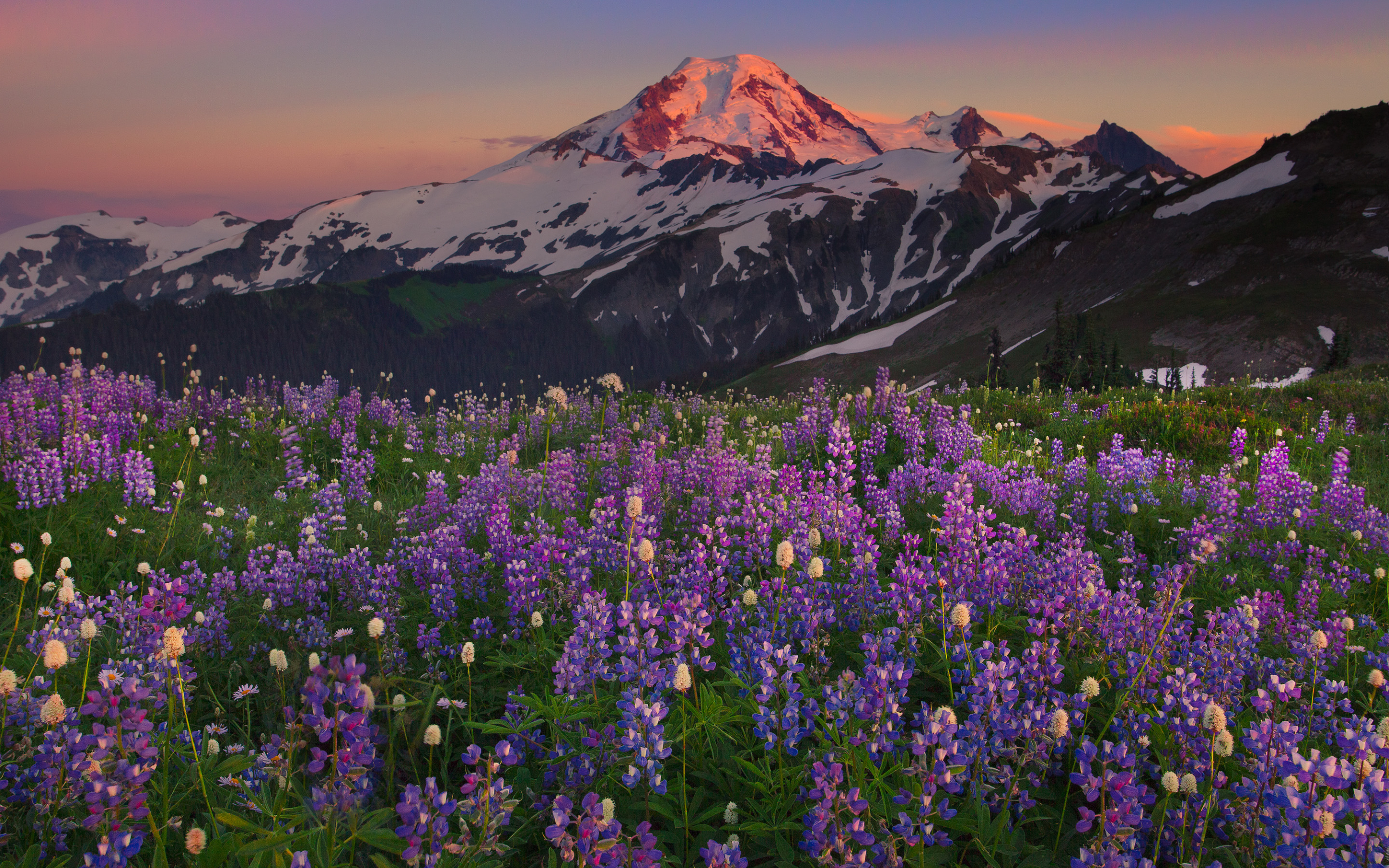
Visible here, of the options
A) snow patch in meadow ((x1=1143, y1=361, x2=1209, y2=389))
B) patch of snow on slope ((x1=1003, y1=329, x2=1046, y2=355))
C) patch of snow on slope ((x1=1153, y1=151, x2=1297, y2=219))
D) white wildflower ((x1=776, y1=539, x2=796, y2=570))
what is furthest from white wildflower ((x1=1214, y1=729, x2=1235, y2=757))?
patch of snow on slope ((x1=1153, y1=151, x2=1297, y2=219))

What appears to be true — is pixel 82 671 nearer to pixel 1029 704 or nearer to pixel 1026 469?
pixel 1029 704

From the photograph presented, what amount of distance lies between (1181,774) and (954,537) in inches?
79.0

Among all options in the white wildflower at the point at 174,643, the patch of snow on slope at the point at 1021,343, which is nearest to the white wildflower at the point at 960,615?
the white wildflower at the point at 174,643

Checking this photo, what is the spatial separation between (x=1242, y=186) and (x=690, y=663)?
203181 millimetres

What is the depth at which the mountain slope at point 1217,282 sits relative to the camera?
97250 mm

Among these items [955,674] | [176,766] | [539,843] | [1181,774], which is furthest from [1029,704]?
[176,766]

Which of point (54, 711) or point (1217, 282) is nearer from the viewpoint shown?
point (54, 711)

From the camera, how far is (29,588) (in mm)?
5703

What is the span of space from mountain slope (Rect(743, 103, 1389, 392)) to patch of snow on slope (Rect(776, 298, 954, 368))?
0.92m

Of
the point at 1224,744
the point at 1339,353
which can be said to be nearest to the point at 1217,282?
the point at 1339,353

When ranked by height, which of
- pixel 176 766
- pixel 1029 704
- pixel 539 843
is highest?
pixel 1029 704

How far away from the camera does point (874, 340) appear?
564 feet

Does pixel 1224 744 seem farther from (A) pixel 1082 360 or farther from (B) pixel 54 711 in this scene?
(A) pixel 1082 360

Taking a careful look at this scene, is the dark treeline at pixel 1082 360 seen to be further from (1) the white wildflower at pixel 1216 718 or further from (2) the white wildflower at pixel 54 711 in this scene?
(2) the white wildflower at pixel 54 711
